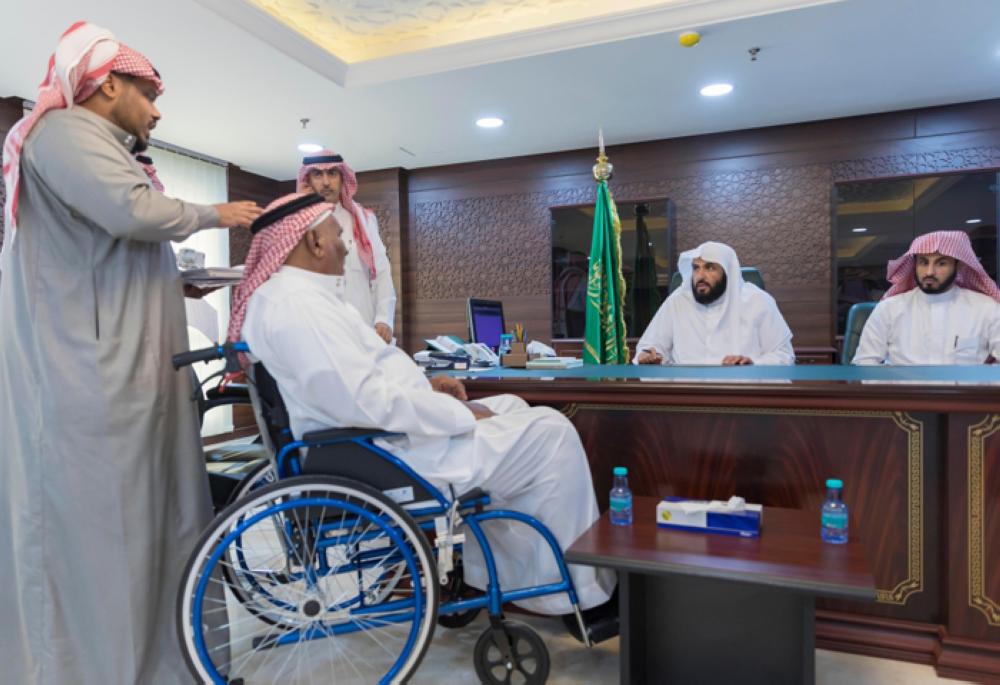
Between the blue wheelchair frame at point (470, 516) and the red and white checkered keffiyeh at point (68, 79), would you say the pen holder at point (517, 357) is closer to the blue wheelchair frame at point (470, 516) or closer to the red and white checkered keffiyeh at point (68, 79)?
the blue wheelchair frame at point (470, 516)

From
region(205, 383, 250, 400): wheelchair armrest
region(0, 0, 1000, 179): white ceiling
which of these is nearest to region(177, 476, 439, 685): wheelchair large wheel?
region(205, 383, 250, 400): wheelchair armrest

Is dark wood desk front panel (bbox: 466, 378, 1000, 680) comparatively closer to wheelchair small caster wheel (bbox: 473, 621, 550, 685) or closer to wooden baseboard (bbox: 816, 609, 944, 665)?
wooden baseboard (bbox: 816, 609, 944, 665)

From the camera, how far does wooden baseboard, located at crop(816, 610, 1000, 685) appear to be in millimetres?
1652

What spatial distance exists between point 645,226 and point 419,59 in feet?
7.88

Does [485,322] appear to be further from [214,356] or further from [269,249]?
[214,356]

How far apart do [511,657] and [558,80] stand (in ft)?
11.9

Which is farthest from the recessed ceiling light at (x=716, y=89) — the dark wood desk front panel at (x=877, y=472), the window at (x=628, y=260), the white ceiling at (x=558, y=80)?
the dark wood desk front panel at (x=877, y=472)

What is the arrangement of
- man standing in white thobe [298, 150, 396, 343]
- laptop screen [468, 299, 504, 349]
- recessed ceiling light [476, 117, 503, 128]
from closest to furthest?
1. man standing in white thobe [298, 150, 396, 343]
2. laptop screen [468, 299, 504, 349]
3. recessed ceiling light [476, 117, 503, 128]

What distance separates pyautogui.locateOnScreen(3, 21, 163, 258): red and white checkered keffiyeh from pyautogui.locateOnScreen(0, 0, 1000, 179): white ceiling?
6.63 ft

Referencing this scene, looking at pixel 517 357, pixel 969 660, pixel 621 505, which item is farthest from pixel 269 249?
pixel 969 660

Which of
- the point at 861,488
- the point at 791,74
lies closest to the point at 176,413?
the point at 861,488

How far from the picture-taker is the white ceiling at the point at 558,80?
3.39 metres

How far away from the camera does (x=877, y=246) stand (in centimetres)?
485

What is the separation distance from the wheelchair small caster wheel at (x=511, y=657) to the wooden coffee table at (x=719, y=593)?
0.67 feet
